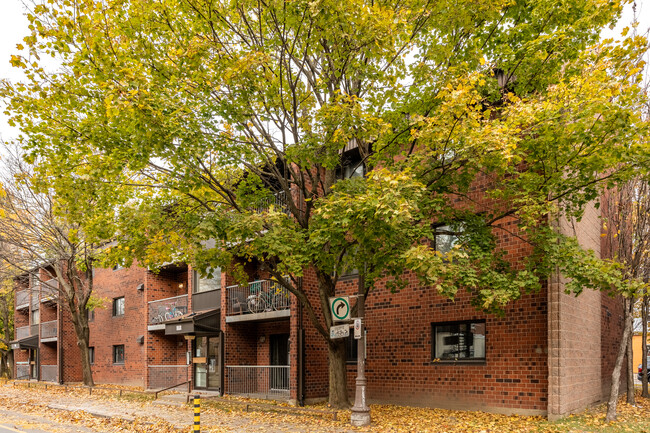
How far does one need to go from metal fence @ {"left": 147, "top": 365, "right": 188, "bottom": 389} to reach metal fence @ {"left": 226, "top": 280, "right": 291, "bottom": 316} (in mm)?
5304

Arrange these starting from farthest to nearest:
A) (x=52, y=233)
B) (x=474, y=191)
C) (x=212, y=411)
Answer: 1. (x=52, y=233)
2. (x=212, y=411)
3. (x=474, y=191)

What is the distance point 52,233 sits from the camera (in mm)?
22359

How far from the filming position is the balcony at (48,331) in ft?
110

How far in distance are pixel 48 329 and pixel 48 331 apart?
0.13m

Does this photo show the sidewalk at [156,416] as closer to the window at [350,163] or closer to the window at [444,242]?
the window at [444,242]

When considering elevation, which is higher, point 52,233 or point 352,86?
point 352,86

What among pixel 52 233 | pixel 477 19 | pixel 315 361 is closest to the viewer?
pixel 477 19

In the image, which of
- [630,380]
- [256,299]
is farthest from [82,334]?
[630,380]

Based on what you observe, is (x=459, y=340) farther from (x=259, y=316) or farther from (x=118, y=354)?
(x=118, y=354)

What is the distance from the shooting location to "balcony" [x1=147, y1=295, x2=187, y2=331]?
74.6 ft

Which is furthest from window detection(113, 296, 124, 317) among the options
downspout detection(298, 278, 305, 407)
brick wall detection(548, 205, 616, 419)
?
brick wall detection(548, 205, 616, 419)

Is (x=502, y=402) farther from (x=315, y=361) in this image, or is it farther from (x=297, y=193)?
(x=297, y=193)

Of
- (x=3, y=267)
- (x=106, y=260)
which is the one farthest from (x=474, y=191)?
(x=3, y=267)

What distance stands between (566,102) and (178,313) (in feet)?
58.8
